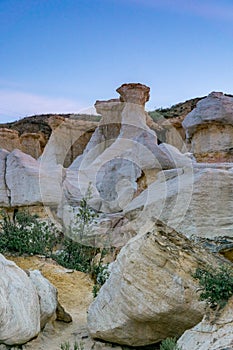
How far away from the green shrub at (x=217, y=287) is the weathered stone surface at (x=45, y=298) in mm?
1674

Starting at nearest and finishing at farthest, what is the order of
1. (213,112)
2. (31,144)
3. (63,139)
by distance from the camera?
1. (213,112)
2. (63,139)
3. (31,144)

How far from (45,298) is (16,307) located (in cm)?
87

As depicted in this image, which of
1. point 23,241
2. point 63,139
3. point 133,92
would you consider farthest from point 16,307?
point 63,139

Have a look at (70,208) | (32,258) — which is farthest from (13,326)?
(70,208)

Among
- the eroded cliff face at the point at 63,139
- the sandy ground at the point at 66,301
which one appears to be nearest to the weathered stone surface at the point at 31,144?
the eroded cliff face at the point at 63,139

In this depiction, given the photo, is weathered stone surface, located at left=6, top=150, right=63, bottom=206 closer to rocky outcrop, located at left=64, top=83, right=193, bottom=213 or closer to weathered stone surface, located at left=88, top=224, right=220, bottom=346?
rocky outcrop, located at left=64, top=83, right=193, bottom=213

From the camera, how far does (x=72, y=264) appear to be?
7461 millimetres

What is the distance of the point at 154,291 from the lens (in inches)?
145

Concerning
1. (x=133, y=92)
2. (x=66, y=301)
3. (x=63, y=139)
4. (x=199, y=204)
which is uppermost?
(x=133, y=92)

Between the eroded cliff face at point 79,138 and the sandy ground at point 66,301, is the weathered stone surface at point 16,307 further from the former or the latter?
the eroded cliff face at point 79,138

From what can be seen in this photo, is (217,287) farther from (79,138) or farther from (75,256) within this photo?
(79,138)

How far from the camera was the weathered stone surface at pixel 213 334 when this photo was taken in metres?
2.85

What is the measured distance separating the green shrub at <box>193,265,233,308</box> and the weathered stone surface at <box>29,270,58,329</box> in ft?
5.49

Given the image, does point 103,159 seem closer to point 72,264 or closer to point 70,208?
point 70,208
